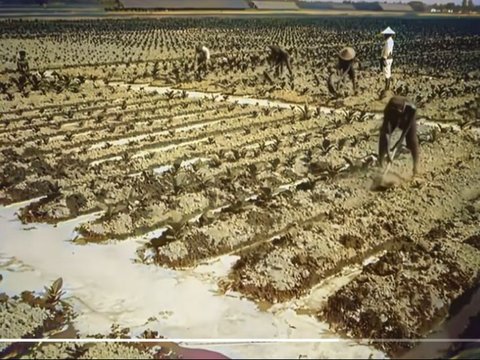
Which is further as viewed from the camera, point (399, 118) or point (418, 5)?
point (399, 118)

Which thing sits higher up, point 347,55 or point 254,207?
point 347,55

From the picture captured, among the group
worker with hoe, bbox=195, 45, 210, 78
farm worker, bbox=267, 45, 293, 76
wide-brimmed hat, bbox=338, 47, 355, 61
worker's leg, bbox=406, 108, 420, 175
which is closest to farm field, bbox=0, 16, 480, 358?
Answer: worker's leg, bbox=406, 108, 420, 175

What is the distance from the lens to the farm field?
5.02 meters

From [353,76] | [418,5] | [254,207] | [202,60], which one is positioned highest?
[418,5]

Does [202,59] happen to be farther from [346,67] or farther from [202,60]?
[346,67]

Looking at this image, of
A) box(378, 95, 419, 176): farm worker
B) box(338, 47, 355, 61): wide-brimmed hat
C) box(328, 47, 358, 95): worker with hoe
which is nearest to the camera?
box(378, 95, 419, 176): farm worker

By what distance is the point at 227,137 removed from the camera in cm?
1028

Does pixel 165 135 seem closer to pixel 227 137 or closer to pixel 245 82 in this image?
pixel 227 137

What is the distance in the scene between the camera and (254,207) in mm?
7031

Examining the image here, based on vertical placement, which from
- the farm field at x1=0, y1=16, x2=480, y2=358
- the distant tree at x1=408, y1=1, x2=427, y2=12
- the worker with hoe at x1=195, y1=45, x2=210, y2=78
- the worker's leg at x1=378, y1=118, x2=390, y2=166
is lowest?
the farm field at x1=0, y1=16, x2=480, y2=358

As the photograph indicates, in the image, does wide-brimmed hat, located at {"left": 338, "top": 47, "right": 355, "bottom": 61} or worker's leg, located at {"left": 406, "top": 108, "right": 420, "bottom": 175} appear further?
wide-brimmed hat, located at {"left": 338, "top": 47, "right": 355, "bottom": 61}

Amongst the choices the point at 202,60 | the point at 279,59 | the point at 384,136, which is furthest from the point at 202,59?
the point at 384,136

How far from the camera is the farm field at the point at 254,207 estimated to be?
502cm

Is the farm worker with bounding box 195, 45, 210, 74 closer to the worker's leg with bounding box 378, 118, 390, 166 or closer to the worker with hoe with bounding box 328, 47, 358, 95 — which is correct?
the worker with hoe with bounding box 328, 47, 358, 95
